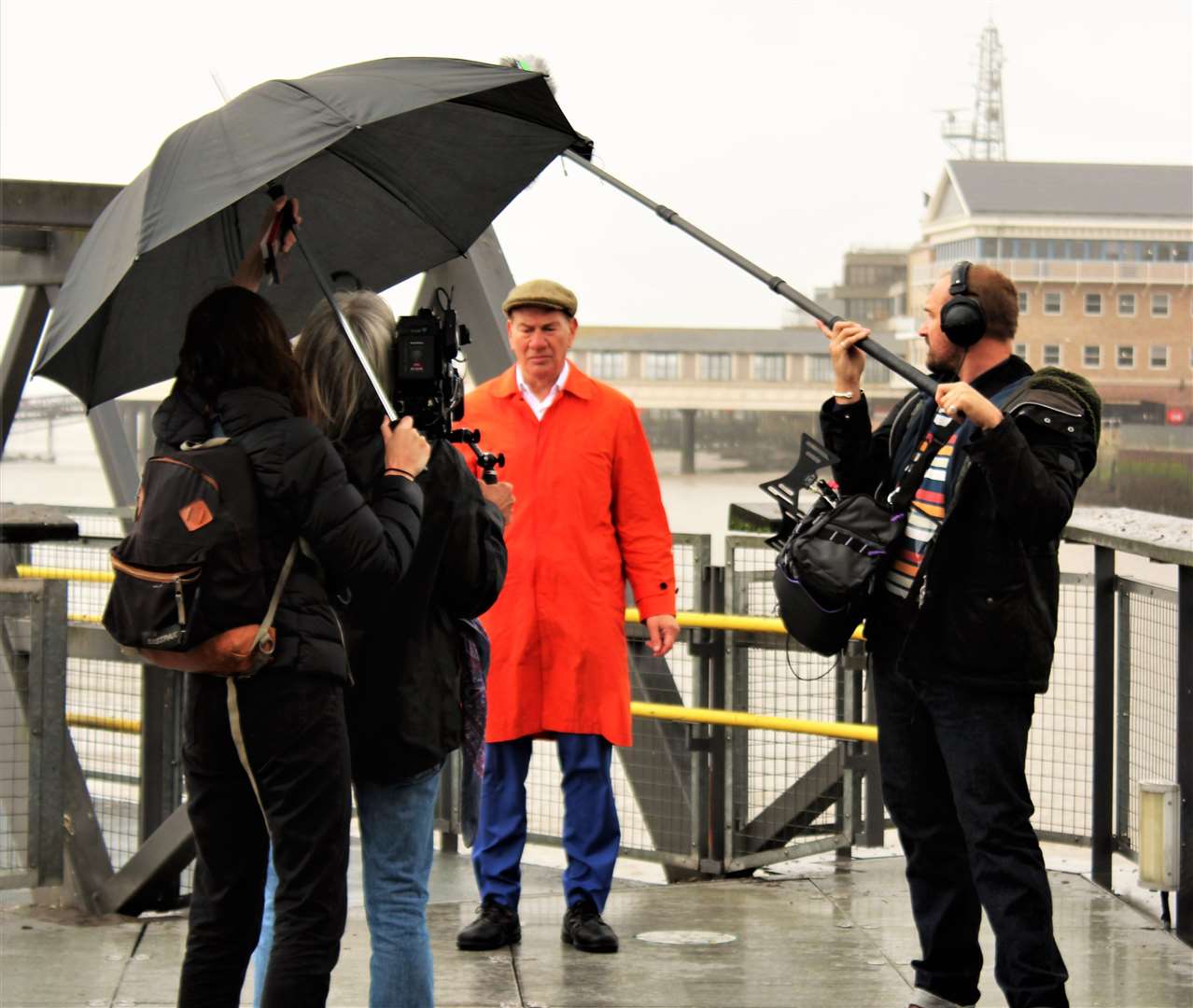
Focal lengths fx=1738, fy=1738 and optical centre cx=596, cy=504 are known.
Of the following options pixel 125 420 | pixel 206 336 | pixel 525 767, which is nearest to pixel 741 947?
pixel 525 767

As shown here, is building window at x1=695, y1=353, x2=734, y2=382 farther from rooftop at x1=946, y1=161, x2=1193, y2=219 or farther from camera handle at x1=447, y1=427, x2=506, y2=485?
camera handle at x1=447, y1=427, x2=506, y2=485

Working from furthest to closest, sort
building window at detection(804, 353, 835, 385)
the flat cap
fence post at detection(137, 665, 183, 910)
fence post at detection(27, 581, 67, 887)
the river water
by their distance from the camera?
building window at detection(804, 353, 835, 385)
the river water
fence post at detection(137, 665, 183, 910)
fence post at detection(27, 581, 67, 887)
the flat cap

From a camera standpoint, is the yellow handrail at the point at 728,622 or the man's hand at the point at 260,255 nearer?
the man's hand at the point at 260,255

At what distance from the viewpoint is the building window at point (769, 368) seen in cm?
1515

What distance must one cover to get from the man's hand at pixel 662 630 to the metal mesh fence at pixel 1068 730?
3.93ft

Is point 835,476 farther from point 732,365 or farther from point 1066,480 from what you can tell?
point 732,365

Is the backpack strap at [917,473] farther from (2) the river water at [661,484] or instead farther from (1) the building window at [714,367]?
(1) the building window at [714,367]

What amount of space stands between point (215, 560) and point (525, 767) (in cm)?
185

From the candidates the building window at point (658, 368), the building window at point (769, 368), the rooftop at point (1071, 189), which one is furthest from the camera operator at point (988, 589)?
the rooftop at point (1071, 189)

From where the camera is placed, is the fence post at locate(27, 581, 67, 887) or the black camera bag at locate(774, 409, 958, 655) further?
the fence post at locate(27, 581, 67, 887)

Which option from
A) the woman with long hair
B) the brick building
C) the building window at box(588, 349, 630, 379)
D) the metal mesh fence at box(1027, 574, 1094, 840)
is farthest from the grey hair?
the brick building

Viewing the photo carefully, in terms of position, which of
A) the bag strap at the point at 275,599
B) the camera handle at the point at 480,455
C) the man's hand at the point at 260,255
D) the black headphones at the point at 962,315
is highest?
the man's hand at the point at 260,255

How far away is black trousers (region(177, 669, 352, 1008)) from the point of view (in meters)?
2.54

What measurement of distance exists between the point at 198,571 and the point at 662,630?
189cm
